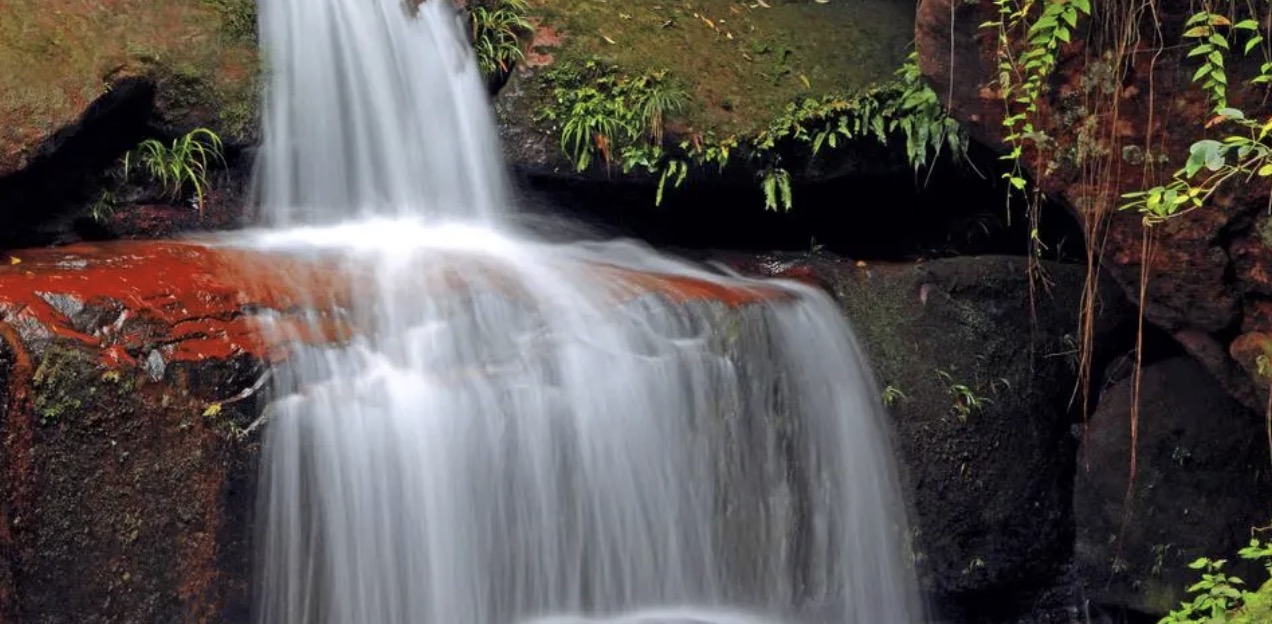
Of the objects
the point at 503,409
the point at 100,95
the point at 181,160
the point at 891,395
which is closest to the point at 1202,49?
the point at 891,395

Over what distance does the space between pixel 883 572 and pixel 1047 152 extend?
225 cm

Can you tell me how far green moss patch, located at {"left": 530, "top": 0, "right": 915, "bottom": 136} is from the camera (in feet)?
23.4

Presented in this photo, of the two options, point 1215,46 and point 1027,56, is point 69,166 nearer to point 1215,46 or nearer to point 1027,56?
point 1027,56

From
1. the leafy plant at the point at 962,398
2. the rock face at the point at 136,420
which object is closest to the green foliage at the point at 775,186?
the rock face at the point at 136,420

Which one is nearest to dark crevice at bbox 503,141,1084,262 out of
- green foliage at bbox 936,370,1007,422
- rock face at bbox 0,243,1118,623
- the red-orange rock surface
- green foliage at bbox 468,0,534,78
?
green foliage at bbox 468,0,534,78

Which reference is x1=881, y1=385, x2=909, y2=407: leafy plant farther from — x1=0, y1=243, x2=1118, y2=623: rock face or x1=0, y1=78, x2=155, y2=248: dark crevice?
x1=0, y1=78, x2=155, y2=248: dark crevice

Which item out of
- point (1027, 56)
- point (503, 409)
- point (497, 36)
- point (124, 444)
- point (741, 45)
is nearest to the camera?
point (124, 444)

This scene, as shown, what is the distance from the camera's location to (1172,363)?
655 centimetres

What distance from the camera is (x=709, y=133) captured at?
6.95 m

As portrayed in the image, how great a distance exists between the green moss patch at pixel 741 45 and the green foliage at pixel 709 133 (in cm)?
10

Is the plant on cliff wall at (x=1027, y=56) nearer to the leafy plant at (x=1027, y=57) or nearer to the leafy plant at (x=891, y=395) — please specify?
the leafy plant at (x=1027, y=57)

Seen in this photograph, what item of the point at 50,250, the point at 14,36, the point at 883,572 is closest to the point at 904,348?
the point at 883,572

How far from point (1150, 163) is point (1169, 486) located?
203 centimetres

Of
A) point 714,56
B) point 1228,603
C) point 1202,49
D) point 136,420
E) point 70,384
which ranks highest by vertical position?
point 714,56
